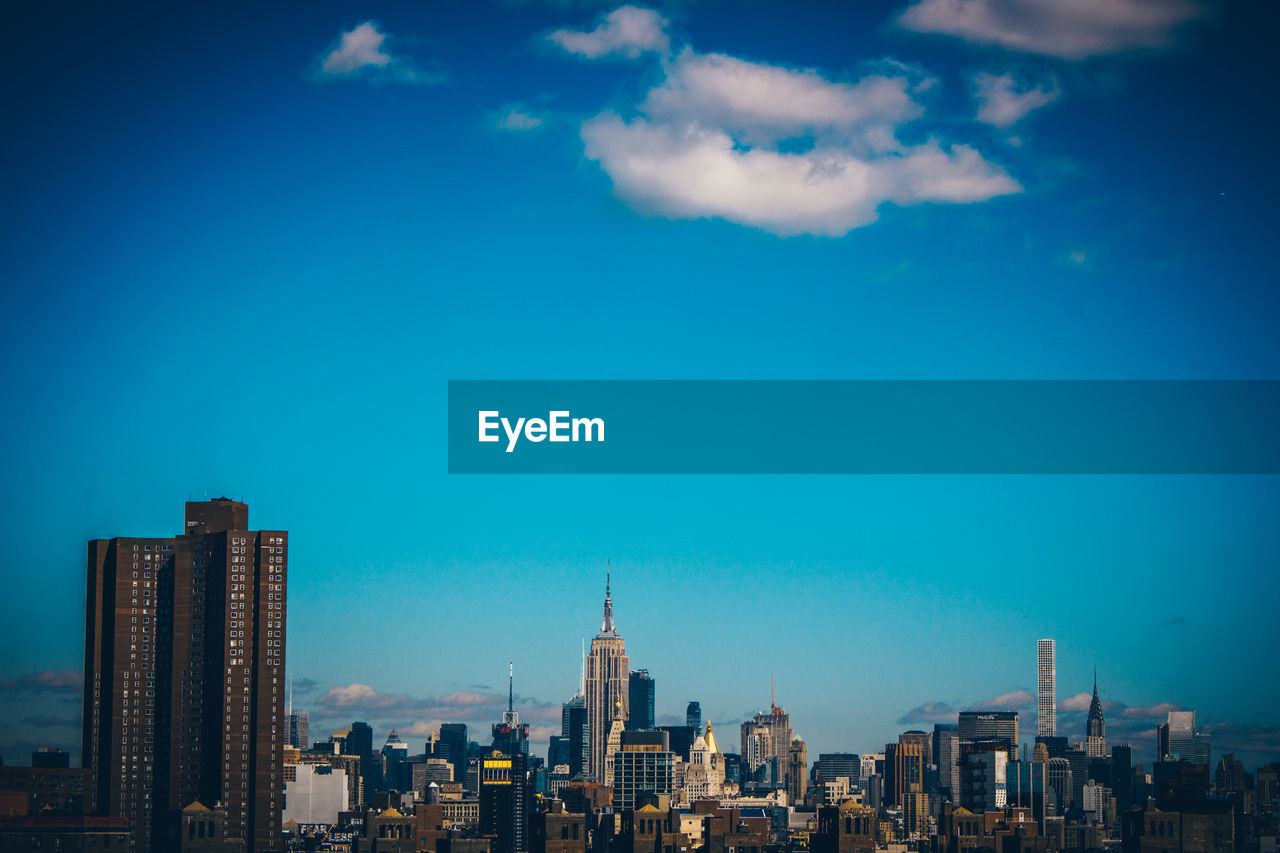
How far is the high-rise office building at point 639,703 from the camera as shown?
193 meters

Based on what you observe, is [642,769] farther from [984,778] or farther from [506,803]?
[984,778]

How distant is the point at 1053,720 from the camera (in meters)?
127

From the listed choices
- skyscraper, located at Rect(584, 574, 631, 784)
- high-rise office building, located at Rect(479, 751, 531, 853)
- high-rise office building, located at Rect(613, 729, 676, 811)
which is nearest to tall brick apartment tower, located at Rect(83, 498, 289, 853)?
high-rise office building, located at Rect(479, 751, 531, 853)

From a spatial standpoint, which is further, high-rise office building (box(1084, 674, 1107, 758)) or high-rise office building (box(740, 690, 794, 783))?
high-rise office building (box(740, 690, 794, 783))

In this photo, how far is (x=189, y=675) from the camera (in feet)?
240

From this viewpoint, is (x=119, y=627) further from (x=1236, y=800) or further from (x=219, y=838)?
(x=1236, y=800)

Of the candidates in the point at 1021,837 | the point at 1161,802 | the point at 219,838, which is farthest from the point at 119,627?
the point at 1161,802

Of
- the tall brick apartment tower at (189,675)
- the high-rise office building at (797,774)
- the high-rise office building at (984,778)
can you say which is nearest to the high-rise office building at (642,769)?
the high-rise office building at (797,774)

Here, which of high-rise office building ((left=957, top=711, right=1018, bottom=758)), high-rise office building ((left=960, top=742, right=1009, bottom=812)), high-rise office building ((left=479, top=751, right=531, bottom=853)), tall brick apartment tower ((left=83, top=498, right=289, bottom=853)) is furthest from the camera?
high-rise office building ((left=957, top=711, right=1018, bottom=758))

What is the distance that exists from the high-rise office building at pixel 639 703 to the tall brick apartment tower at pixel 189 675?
120235 millimetres

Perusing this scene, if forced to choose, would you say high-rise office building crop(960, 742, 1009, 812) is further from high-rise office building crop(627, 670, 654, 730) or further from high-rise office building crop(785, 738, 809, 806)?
high-rise office building crop(627, 670, 654, 730)

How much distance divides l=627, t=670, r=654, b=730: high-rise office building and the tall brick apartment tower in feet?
394

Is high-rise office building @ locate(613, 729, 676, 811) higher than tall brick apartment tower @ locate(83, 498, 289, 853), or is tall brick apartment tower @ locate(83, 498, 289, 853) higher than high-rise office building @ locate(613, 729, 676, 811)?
tall brick apartment tower @ locate(83, 498, 289, 853)

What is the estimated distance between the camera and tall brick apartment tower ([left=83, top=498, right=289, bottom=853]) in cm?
7062
